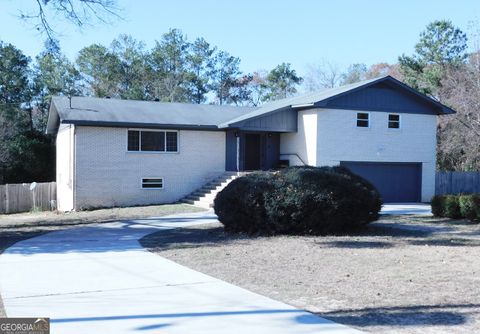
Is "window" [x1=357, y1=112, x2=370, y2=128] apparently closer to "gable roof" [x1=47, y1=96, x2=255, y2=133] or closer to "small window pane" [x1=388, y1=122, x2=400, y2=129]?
"small window pane" [x1=388, y1=122, x2=400, y2=129]

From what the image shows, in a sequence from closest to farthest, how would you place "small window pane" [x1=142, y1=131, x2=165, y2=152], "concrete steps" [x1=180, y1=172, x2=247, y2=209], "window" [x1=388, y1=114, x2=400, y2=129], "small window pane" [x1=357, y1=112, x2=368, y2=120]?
"concrete steps" [x1=180, y1=172, x2=247, y2=209]
"small window pane" [x1=142, y1=131, x2=165, y2=152]
"small window pane" [x1=357, y1=112, x2=368, y2=120]
"window" [x1=388, y1=114, x2=400, y2=129]

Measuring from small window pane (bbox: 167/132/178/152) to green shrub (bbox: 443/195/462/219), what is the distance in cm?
1272

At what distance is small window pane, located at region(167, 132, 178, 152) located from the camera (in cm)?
2602

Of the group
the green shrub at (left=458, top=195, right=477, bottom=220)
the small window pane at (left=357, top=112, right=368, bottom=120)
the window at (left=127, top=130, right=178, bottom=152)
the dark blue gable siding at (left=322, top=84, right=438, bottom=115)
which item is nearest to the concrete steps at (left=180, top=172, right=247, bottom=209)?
the window at (left=127, top=130, right=178, bottom=152)

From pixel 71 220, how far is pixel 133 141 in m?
6.41

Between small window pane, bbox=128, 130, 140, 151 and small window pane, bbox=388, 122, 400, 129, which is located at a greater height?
small window pane, bbox=388, 122, 400, 129

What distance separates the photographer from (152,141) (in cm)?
2580

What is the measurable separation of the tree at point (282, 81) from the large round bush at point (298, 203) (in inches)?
1719

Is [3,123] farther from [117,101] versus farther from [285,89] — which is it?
[285,89]

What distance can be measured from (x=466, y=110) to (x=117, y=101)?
1998 centimetres

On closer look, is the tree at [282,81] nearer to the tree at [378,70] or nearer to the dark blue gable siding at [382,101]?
the tree at [378,70]

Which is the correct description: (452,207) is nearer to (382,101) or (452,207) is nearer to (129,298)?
(382,101)

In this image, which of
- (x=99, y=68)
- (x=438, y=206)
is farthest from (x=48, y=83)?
(x=438, y=206)

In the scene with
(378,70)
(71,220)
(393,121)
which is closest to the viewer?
(71,220)
